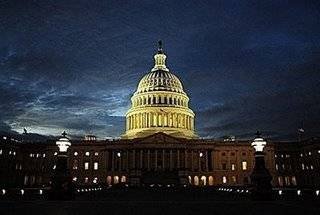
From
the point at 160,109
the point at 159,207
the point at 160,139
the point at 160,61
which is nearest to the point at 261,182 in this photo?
the point at 159,207

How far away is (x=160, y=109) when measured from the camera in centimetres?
14138

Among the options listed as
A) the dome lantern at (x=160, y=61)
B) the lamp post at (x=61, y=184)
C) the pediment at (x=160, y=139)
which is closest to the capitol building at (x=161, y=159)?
the pediment at (x=160, y=139)

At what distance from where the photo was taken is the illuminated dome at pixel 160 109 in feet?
460

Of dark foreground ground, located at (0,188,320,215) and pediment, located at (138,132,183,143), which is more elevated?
pediment, located at (138,132,183,143)

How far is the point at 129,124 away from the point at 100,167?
82.4 feet

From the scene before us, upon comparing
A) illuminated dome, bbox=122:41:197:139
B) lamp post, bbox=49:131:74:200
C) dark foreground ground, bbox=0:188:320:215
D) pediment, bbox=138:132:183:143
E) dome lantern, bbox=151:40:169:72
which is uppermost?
dome lantern, bbox=151:40:169:72

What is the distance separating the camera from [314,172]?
115 meters

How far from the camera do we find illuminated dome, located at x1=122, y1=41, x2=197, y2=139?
460 feet

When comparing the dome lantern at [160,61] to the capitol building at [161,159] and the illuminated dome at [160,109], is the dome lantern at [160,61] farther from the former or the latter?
the capitol building at [161,159]

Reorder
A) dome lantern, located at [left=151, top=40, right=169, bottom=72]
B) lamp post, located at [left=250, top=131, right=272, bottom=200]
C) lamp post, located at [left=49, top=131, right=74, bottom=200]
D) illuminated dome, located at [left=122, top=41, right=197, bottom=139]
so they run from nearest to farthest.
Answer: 1. lamp post, located at [left=250, top=131, right=272, bottom=200]
2. lamp post, located at [left=49, top=131, right=74, bottom=200]
3. illuminated dome, located at [left=122, top=41, right=197, bottom=139]
4. dome lantern, located at [left=151, top=40, right=169, bottom=72]

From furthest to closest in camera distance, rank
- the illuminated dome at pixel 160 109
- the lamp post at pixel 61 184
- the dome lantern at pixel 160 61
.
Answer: the dome lantern at pixel 160 61, the illuminated dome at pixel 160 109, the lamp post at pixel 61 184

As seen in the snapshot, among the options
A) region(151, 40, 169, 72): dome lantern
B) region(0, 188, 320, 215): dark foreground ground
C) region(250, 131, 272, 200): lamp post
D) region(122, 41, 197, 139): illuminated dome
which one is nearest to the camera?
region(0, 188, 320, 215): dark foreground ground

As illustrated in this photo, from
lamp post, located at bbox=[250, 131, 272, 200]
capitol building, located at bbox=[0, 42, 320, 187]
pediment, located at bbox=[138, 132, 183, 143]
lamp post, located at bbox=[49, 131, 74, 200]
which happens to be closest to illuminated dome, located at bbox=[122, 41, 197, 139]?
capitol building, located at bbox=[0, 42, 320, 187]

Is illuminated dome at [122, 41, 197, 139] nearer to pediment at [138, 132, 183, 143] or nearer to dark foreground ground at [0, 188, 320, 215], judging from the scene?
pediment at [138, 132, 183, 143]
